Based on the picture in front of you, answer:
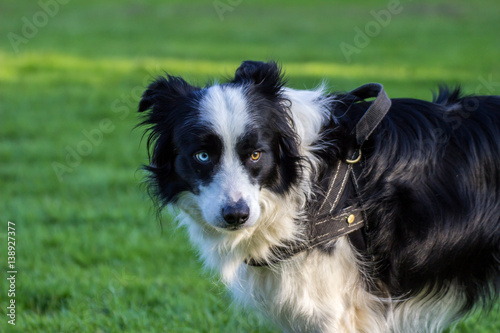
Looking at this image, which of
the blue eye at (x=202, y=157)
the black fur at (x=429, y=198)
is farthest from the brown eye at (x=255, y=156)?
the black fur at (x=429, y=198)

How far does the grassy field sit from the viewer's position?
15.4 feet

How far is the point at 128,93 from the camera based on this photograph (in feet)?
34.9

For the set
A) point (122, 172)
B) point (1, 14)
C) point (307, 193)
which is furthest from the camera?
point (1, 14)

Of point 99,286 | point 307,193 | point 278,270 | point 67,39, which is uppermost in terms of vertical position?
point 67,39

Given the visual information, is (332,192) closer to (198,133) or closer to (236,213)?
(236,213)

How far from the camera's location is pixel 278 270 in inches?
131

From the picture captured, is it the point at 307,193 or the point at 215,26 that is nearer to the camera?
the point at 307,193

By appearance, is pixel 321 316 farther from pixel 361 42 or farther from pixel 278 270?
pixel 361 42

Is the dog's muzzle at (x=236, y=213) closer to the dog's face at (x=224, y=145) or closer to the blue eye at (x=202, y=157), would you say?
the dog's face at (x=224, y=145)

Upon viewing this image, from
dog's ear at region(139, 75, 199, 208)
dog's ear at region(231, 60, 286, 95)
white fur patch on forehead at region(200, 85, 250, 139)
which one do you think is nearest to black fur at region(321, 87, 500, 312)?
dog's ear at region(231, 60, 286, 95)

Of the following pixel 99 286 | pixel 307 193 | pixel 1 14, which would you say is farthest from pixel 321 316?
pixel 1 14

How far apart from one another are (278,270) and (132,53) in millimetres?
11560

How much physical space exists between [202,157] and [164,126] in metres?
0.36

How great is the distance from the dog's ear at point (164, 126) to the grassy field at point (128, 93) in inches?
44.9
